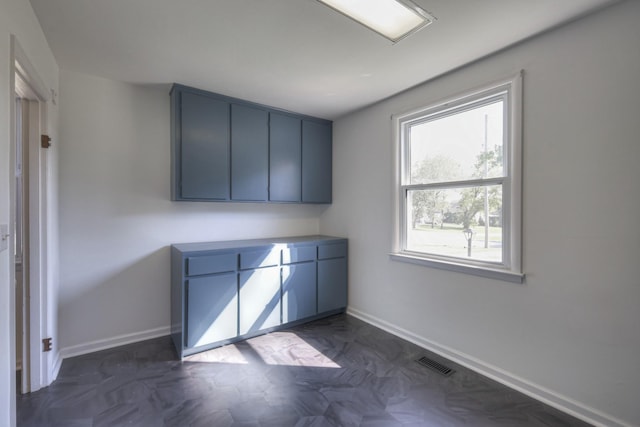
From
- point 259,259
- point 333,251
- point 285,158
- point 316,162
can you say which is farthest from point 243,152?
point 333,251

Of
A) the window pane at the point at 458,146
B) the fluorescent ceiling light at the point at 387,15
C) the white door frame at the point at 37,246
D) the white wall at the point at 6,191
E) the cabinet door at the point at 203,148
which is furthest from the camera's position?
the cabinet door at the point at 203,148

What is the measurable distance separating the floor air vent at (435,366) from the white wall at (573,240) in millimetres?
173

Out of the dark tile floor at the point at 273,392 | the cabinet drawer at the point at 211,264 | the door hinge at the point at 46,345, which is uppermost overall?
the cabinet drawer at the point at 211,264

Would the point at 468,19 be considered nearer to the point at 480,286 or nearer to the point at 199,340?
the point at 480,286

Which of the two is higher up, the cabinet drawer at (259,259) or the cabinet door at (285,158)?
the cabinet door at (285,158)

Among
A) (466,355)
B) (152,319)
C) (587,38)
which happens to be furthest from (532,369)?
(152,319)

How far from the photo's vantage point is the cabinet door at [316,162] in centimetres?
366

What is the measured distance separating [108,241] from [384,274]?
2.75 metres

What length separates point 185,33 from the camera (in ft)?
6.44

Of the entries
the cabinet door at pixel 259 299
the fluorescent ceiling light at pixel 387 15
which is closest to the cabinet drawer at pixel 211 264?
the cabinet door at pixel 259 299

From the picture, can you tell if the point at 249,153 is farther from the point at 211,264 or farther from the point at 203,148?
the point at 211,264

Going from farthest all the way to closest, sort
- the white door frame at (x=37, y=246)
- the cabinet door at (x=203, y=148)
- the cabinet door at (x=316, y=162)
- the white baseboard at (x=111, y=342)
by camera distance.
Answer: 1. the cabinet door at (x=316, y=162)
2. the cabinet door at (x=203, y=148)
3. the white baseboard at (x=111, y=342)
4. the white door frame at (x=37, y=246)

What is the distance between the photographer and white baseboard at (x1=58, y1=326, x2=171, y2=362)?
8.30ft

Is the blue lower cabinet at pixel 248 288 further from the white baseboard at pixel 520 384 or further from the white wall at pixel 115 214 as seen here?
the white baseboard at pixel 520 384
